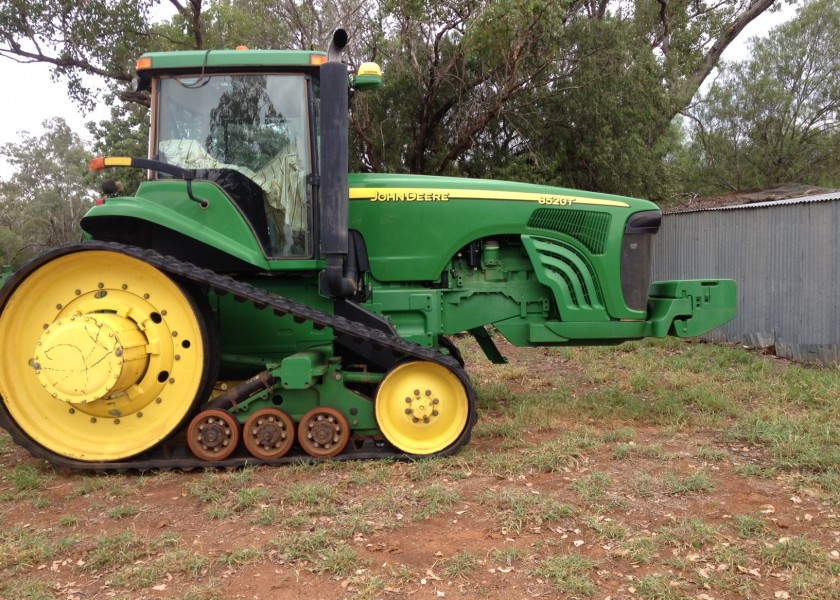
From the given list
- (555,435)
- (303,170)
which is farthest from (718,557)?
(303,170)

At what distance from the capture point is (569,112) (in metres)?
13.7

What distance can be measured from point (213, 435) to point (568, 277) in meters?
2.90

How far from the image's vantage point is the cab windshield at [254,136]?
464 centimetres

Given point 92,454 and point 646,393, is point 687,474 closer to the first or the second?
point 646,393

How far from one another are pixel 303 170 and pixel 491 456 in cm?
237

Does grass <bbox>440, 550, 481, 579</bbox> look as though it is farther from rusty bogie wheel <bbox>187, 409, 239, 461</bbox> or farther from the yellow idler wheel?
rusty bogie wheel <bbox>187, 409, 239, 461</bbox>

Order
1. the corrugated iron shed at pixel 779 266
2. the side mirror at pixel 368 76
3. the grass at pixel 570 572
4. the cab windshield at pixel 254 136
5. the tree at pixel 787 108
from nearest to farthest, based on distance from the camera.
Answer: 1. the grass at pixel 570 572
2. the side mirror at pixel 368 76
3. the cab windshield at pixel 254 136
4. the corrugated iron shed at pixel 779 266
5. the tree at pixel 787 108

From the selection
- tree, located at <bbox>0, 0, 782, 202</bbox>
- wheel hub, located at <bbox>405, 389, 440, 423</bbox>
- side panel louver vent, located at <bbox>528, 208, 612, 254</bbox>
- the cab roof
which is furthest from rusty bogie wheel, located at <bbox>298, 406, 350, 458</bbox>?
tree, located at <bbox>0, 0, 782, 202</bbox>

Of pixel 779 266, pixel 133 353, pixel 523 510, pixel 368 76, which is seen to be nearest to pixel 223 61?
pixel 368 76

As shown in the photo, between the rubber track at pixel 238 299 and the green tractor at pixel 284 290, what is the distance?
0.01m

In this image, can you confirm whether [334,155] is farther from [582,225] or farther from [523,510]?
[523,510]

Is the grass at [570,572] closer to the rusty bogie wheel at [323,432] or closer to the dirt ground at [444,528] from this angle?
the dirt ground at [444,528]

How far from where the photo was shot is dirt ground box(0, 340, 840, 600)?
9.53 feet

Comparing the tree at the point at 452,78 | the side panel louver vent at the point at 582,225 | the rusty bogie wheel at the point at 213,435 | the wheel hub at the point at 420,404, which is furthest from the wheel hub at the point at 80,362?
the tree at the point at 452,78
